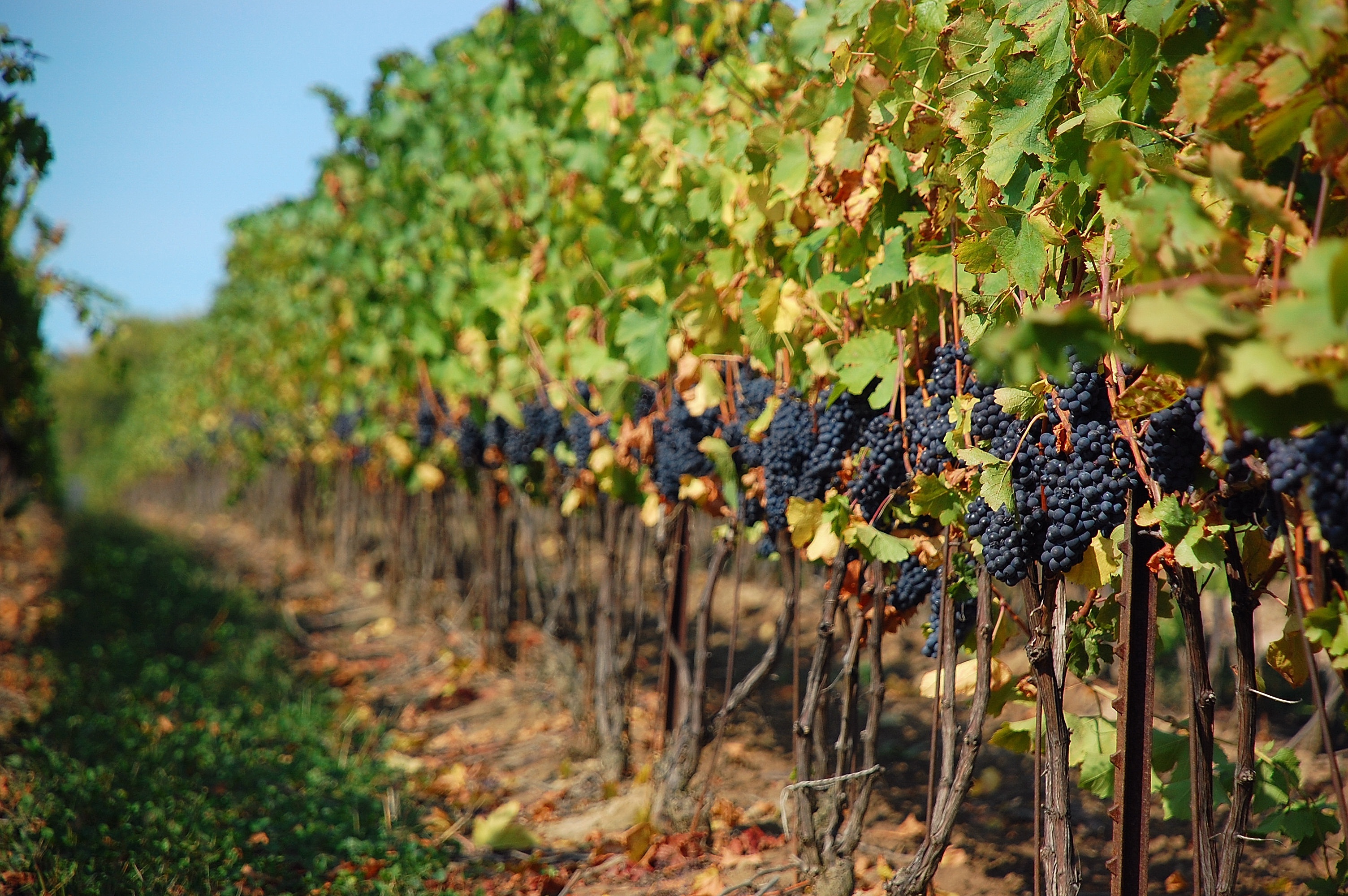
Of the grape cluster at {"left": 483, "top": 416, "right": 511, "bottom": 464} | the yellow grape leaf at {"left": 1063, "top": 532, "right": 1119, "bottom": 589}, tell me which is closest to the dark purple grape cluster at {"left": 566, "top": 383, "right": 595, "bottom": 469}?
the grape cluster at {"left": 483, "top": 416, "right": 511, "bottom": 464}

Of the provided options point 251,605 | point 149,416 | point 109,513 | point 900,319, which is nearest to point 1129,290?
point 900,319

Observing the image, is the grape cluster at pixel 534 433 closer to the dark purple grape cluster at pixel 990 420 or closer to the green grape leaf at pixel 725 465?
the green grape leaf at pixel 725 465

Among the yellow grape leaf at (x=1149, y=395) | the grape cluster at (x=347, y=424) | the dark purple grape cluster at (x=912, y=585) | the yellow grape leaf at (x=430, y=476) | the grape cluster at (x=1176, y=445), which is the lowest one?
the dark purple grape cluster at (x=912, y=585)

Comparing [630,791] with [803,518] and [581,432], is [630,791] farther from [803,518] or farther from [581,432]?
[803,518]

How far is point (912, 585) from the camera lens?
2.39 meters

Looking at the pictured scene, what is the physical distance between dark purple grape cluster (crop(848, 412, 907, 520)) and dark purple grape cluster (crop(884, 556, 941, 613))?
0.16 metres

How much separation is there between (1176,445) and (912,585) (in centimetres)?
90

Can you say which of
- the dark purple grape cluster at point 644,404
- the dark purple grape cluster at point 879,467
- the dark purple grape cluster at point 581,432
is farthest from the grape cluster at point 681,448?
the dark purple grape cluster at point 879,467

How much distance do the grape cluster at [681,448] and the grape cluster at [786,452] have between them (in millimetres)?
462

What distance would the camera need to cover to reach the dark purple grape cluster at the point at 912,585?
7.79 ft

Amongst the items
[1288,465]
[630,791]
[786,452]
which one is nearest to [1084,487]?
[1288,465]

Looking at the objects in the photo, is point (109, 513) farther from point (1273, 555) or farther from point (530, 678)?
point (1273, 555)

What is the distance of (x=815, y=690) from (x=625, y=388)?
4.34 feet

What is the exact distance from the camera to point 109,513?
1805 centimetres
